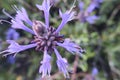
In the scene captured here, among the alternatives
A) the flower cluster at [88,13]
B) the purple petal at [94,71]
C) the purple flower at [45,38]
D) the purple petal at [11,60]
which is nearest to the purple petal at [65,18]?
the purple flower at [45,38]

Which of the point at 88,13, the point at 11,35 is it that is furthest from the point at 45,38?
the point at 11,35

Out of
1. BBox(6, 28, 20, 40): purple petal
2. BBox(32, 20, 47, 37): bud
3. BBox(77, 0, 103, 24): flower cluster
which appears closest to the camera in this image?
BBox(32, 20, 47, 37): bud

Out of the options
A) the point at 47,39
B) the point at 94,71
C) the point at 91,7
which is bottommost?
the point at 94,71

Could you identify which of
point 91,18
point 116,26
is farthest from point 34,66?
point 116,26

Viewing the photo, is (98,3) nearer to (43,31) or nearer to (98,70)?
(98,70)

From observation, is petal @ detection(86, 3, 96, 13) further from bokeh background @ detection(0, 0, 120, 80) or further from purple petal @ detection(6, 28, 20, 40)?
purple petal @ detection(6, 28, 20, 40)

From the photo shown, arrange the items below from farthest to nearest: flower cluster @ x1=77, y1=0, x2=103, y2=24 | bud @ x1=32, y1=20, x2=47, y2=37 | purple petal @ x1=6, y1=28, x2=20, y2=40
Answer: purple petal @ x1=6, y1=28, x2=20, y2=40 → flower cluster @ x1=77, y1=0, x2=103, y2=24 → bud @ x1=32, y1=20, x2=47, y2=37

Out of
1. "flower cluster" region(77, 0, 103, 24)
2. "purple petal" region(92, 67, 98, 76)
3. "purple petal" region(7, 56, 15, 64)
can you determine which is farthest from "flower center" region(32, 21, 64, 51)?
"purple petal" region(7, 56, 15, 64)

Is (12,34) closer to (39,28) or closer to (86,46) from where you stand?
(86,46)
